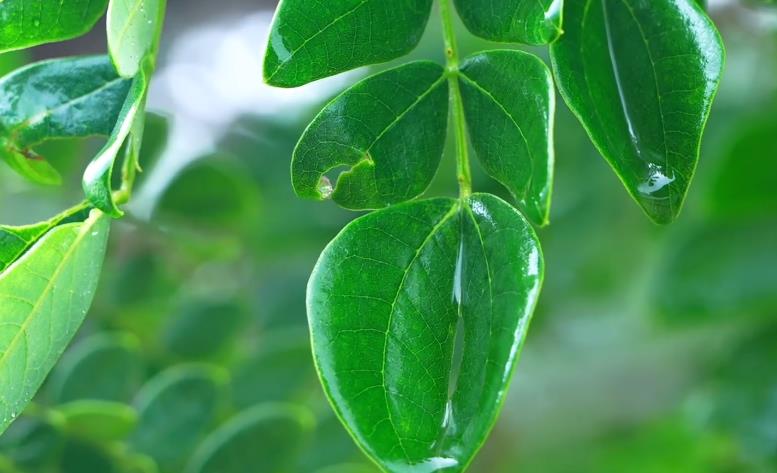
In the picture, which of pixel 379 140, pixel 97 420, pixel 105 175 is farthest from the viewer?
pixel 97 420

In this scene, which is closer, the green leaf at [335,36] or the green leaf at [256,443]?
the green leaf at [335,36]

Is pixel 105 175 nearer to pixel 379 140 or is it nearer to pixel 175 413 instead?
pixel 379 140

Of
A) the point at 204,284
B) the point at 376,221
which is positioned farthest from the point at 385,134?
the point at 204,284

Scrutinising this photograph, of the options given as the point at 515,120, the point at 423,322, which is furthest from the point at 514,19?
the point at 423,322

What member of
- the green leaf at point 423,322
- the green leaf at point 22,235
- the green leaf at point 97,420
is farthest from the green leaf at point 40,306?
the green leaf at point 97,420

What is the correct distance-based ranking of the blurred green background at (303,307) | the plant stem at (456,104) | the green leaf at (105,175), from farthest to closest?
the blurred green background at (303,307), the plant stem at (456,104), the green leaf at (105,175)

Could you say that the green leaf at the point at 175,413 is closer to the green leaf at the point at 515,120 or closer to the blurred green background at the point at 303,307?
the blurred green background at the point at 303,307
